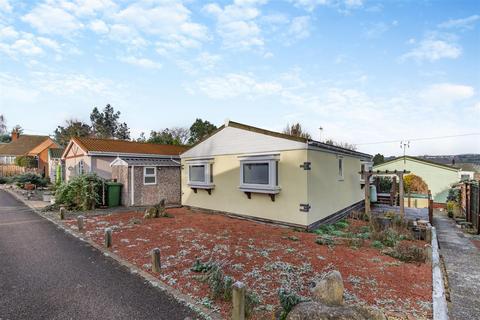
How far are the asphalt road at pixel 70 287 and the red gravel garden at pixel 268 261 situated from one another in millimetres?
531

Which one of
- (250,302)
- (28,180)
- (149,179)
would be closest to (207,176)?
(149,179)

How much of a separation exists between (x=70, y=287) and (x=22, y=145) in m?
51.8

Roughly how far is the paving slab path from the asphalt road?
15.7ft

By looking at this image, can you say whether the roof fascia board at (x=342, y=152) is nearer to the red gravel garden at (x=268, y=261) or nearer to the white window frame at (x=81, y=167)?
the red gravel garden at (x=268, y=261)

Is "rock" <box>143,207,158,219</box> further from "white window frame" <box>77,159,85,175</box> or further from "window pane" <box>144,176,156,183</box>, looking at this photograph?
"white window frame" <box>77,159,85,175</box>

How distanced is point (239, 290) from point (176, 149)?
2070 cm

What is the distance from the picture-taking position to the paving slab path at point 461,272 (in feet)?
14.2

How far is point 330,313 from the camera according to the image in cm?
290

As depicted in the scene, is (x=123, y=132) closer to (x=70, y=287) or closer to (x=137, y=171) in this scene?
Result: (x=137, y=171)

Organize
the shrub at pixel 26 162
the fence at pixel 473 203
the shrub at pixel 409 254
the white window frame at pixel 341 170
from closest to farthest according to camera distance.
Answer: the shrub at pixel 409 254 → the fence at pixel 473 203 → the white window frame at pixel 341 170 → the shrub at pixel 26 162

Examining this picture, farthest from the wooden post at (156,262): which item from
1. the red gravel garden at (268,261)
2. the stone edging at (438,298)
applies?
the stone edging at (438,298)

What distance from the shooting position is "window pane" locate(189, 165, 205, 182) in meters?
13.2

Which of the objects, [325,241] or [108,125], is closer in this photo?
[325,241]

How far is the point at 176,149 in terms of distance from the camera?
23172mm
